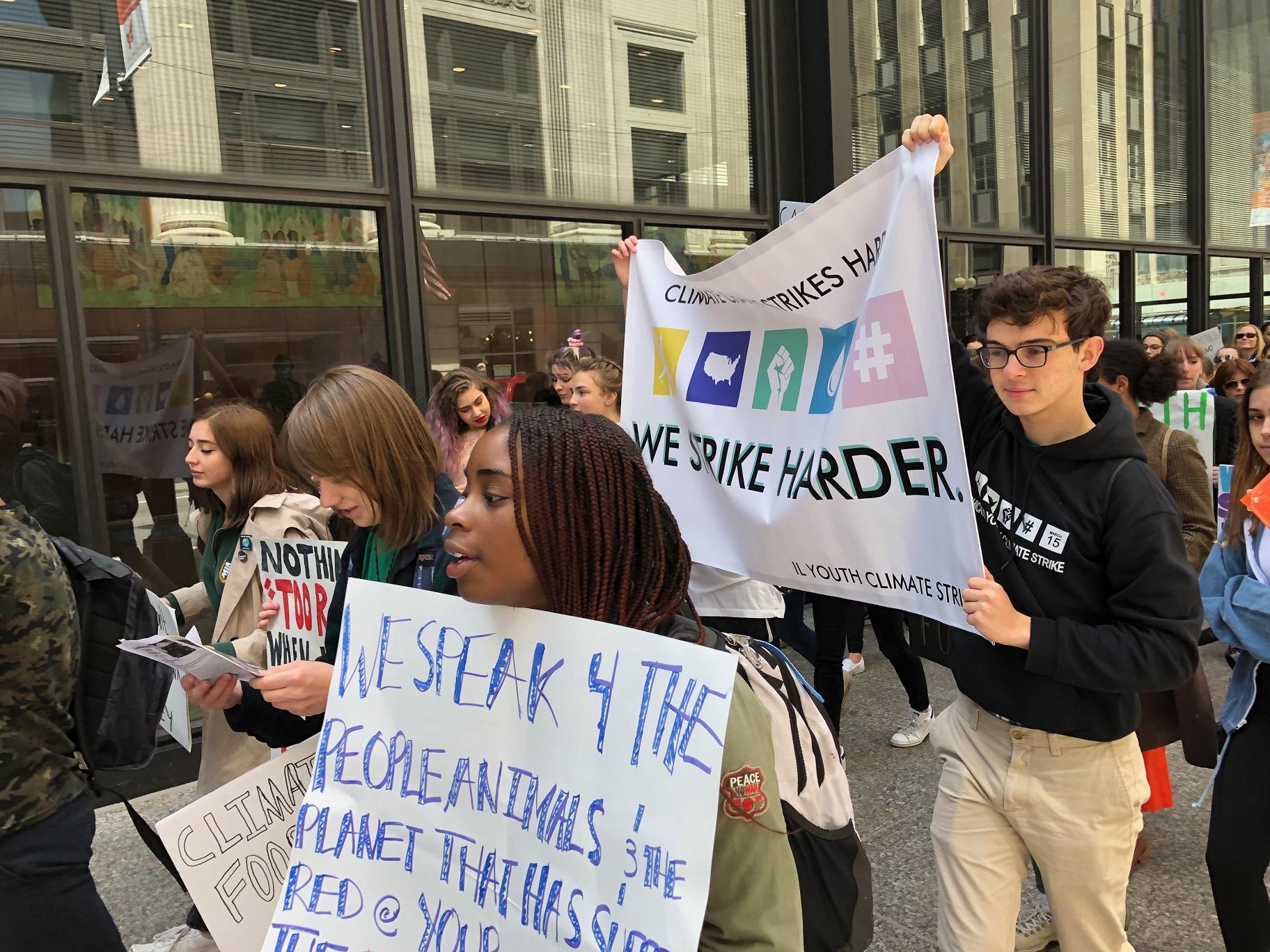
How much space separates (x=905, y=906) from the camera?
11.3 feet

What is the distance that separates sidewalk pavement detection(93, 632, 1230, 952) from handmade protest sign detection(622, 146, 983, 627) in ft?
4.88

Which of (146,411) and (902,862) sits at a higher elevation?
(146,411)

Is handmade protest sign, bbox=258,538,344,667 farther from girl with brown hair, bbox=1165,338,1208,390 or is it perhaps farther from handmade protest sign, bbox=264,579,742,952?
girl with brown hair, bbox=1165,338,1208,390

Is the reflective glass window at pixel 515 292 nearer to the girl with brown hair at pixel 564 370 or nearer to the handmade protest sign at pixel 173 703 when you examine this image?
the girl with brown hair at pixel 564 370

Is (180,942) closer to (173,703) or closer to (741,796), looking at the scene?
(173,703)

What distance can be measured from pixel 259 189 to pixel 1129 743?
4.65 meters

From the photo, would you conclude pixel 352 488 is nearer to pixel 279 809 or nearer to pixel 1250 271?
pixel 279 809

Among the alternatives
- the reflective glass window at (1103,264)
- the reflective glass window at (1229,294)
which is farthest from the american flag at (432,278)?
the reflective glass window at (1229,294)

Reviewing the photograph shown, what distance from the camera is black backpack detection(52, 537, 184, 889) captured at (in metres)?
2.44

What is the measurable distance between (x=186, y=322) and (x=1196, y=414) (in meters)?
5.58

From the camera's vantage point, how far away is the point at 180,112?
486 centimetres

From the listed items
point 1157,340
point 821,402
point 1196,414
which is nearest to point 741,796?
point 821,402

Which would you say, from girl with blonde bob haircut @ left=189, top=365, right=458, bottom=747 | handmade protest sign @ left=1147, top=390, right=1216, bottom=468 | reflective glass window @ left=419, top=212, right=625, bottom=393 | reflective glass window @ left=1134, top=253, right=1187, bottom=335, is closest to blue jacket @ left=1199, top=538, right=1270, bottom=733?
girl with blonde bob haircut @ left=189, top=365, right=458, bottom=747

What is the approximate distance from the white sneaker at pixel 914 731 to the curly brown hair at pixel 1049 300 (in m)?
3.03
